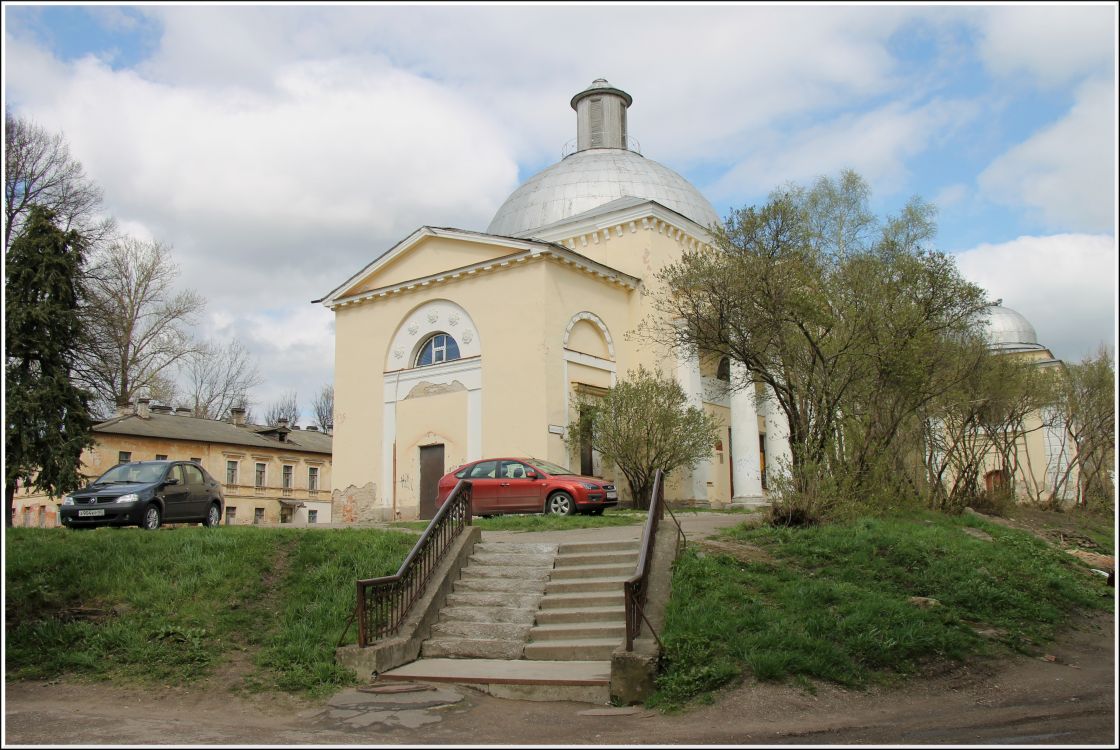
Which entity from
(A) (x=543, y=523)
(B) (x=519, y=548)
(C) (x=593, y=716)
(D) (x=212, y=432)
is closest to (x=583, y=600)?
(B) (x=519, y=548)

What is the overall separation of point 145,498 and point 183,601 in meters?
4.91

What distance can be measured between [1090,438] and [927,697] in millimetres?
24372

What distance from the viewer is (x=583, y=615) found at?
1029cm

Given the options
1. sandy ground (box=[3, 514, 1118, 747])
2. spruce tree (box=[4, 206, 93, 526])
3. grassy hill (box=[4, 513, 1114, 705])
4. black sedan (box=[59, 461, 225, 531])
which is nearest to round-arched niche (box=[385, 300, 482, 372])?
spruce tree (box=[4, 206, 93, 526])

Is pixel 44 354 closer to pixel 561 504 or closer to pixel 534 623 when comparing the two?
pixel 561 504

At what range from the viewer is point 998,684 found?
8812mm

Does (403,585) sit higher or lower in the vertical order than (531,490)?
lower

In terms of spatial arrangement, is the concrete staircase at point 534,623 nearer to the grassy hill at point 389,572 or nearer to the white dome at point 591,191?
the grassy hill at point 389,572

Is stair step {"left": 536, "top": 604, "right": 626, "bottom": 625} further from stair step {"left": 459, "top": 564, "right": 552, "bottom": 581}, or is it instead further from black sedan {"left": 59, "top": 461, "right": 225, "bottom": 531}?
black sedan {"left": 59, "top": 461, "right": 225, "bottom": 531}

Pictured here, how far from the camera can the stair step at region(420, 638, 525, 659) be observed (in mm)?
9773

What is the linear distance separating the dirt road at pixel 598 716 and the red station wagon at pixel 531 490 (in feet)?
Answer: 32.9

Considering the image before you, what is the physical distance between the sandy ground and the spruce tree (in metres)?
16.5

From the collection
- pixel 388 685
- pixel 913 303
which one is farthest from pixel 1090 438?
pixel 388 685

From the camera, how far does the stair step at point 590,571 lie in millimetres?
11164
